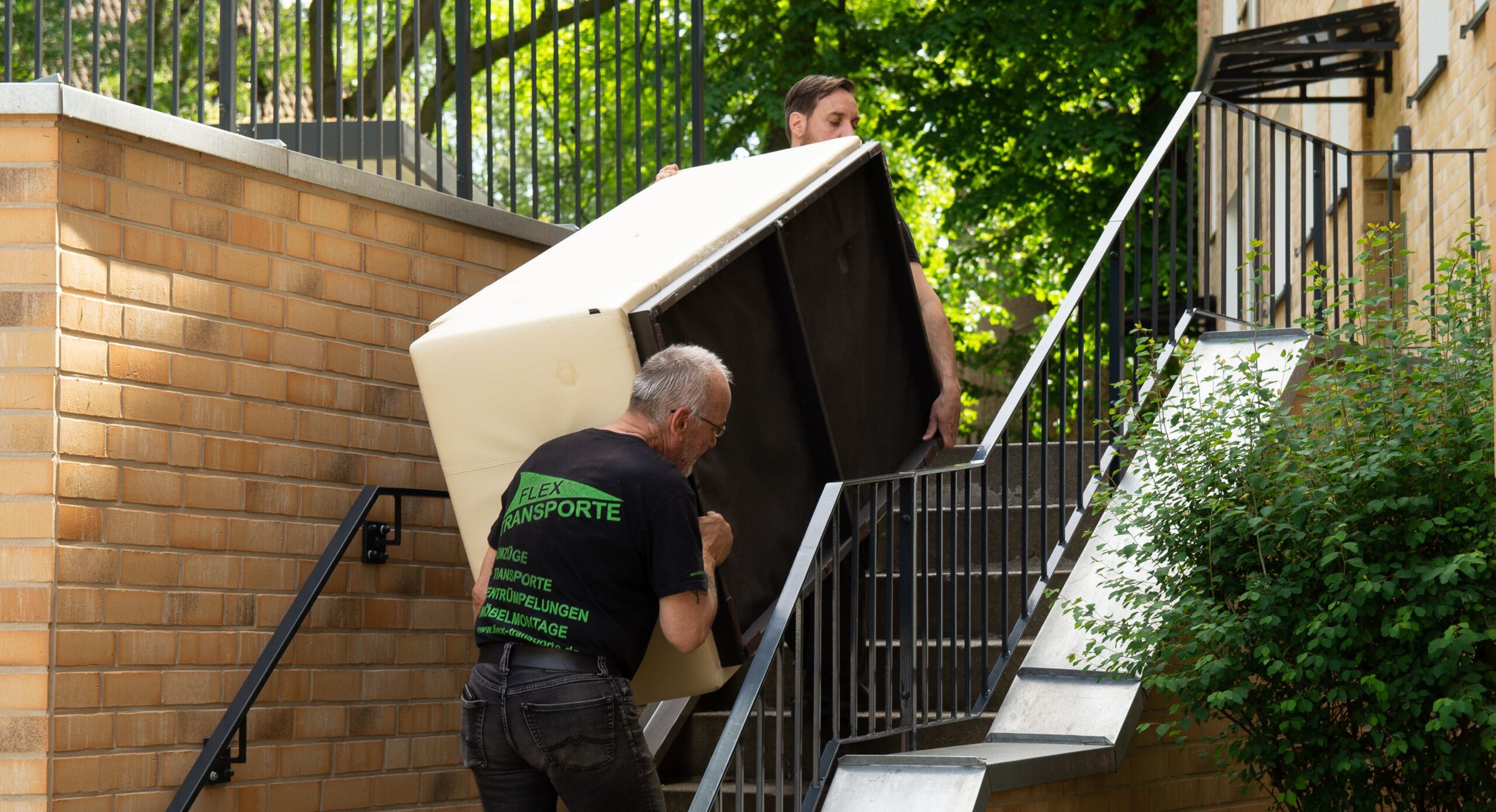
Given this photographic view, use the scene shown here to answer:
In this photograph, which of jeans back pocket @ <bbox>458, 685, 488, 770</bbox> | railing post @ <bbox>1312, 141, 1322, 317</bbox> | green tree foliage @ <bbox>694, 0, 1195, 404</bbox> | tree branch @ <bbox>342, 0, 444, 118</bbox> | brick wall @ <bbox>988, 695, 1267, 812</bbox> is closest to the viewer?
jeans back pocket @ <bbox>458, 685, 488, 770</bbox>

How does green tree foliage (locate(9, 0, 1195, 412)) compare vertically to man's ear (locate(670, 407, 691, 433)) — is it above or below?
above

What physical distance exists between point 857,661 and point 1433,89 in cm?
679

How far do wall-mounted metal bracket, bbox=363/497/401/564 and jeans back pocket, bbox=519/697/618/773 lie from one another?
1349mm

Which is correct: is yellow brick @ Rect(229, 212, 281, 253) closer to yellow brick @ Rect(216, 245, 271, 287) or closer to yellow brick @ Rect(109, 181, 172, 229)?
yellow brick @ Rect(216, 245, 271, 287)

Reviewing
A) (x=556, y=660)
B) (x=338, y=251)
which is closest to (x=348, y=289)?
(x=338, y=251)

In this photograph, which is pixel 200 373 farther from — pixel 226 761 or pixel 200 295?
pixel 226 761

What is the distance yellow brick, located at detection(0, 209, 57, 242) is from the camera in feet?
11.8

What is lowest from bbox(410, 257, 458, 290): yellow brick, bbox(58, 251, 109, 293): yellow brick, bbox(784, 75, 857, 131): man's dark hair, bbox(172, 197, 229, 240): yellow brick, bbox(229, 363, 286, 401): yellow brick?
bbox(229, 363, 286, 401): yellow brick

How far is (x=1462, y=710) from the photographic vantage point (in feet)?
11.9

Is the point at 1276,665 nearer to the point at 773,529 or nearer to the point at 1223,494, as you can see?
the point at 1223,494

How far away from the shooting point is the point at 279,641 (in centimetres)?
405

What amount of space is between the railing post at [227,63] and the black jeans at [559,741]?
1794mm

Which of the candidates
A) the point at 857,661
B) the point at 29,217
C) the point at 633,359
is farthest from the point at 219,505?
the point at 857,661

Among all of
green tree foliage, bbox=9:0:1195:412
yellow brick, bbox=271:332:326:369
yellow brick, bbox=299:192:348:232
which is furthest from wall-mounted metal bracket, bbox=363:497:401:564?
green tree foliage, bbox=9:0:1195:412
